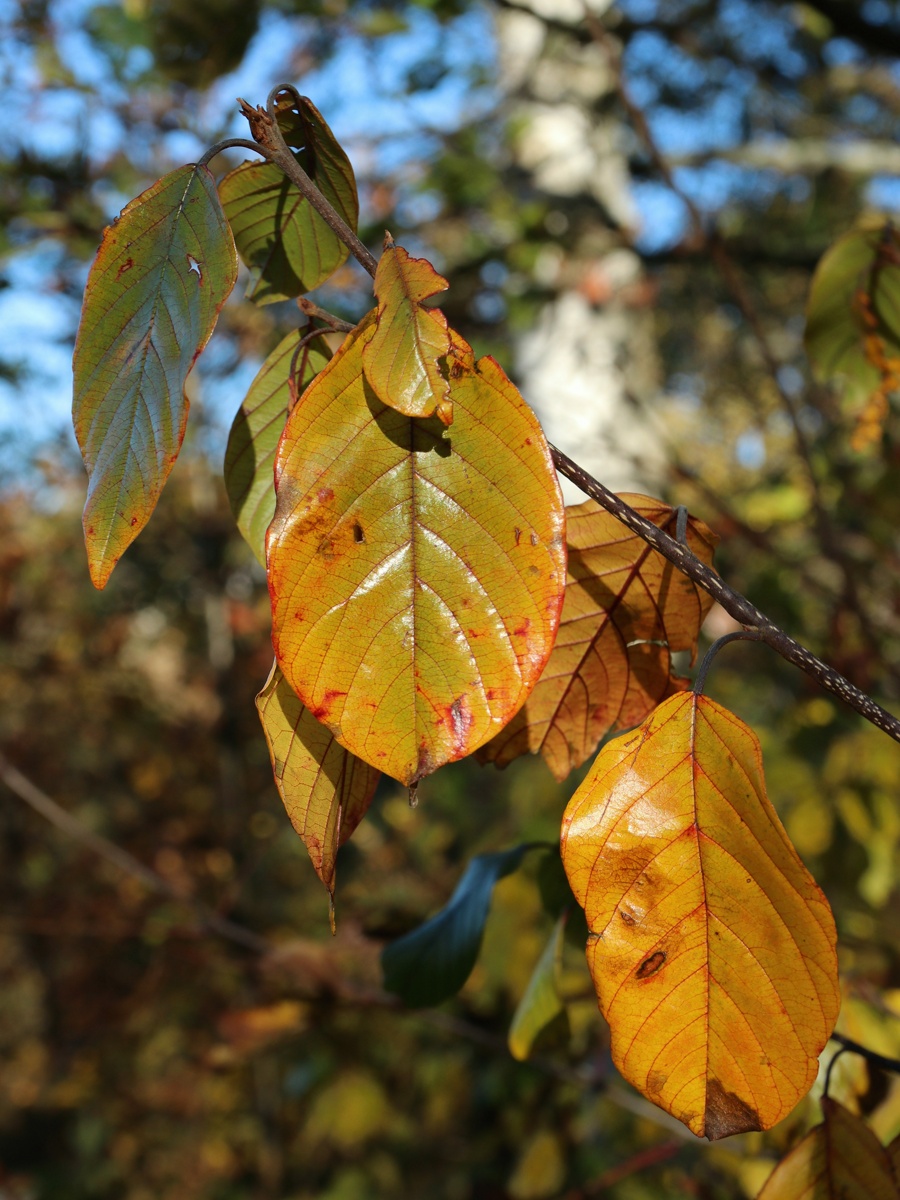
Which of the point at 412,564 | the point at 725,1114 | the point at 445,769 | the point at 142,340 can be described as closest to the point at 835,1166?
the point at 725,1114

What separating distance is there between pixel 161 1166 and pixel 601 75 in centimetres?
465

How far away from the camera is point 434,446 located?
38cm

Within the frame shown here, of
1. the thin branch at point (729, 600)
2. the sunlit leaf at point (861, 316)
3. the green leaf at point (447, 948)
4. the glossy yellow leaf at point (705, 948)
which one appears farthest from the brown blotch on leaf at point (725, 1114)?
the sunlit leaf at point (861, 316)

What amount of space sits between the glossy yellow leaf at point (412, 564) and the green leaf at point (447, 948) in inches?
13.5

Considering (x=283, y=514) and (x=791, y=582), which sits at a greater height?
(x=283, y=514)

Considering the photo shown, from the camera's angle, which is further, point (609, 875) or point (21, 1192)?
point (21, 1192)

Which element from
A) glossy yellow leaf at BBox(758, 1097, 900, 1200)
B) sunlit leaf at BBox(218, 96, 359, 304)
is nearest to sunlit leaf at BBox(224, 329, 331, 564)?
sunlit leaf at BBox(218, 96, 359, 304)

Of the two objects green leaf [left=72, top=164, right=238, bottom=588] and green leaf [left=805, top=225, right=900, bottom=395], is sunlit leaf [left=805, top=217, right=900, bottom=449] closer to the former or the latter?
green leaf [left=805, top=225, right=900, bottom=395]

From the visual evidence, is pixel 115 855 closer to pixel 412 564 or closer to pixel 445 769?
pixel 412 564

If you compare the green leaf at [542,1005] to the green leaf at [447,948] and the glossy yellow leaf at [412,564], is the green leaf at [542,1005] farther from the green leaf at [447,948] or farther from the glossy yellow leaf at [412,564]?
the glossy yellow leaf at [412,564]

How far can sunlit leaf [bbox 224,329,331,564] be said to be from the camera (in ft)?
1.59

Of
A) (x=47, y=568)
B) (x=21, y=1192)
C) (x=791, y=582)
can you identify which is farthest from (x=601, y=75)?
(x=21, y=1192)

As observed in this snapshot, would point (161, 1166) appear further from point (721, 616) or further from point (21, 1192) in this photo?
point (721, 616)

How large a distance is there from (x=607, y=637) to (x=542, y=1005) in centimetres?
31
